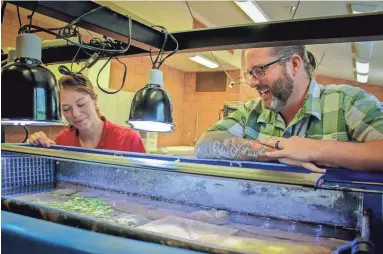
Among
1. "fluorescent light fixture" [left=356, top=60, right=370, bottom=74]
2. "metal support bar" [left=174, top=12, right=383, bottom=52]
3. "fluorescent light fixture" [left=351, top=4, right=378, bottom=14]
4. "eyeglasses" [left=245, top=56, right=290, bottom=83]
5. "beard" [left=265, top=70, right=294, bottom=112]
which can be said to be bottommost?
"beard" [left=265, top=70, right=294, bottom=112]

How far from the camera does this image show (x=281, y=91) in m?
1.65

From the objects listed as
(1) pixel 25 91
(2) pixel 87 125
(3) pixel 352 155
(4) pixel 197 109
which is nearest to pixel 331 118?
(3) pixel 352 155

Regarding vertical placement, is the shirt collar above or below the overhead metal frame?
below

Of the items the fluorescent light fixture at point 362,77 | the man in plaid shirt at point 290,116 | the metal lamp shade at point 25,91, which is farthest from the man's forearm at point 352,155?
the fluorescent light fixture at point 362,77

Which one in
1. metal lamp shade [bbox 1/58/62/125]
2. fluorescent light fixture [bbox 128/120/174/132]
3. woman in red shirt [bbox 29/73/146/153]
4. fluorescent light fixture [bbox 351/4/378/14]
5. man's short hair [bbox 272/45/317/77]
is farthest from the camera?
fluorescent light fixture [bbox 351/4/378/14]

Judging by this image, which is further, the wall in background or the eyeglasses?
the wall in background

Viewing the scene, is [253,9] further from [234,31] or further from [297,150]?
[297,150]

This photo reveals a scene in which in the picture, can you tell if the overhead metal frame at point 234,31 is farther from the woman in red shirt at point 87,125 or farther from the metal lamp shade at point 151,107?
the woman in red shirt at point 87,125

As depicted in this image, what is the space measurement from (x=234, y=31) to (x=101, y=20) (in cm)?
48

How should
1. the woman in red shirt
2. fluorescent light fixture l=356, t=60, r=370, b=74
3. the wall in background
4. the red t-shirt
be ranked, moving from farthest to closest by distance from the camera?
the wall in background
fluorescent light fixture l=356, t=60, r=370, b=74
the red t-shirt
the woman in red shirt

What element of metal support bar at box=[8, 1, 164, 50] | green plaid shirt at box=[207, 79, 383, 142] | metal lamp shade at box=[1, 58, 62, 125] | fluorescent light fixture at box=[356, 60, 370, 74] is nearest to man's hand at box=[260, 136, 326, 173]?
green plaid shirt at box=[207, 79, 383, 142]

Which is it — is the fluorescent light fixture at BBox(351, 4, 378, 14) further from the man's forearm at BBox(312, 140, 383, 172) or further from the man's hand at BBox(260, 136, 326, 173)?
the man's hand at BBox(260, 136, 326, 173)

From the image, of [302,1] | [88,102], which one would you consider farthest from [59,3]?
[302,1]

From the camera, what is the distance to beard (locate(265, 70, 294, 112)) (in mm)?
1647
